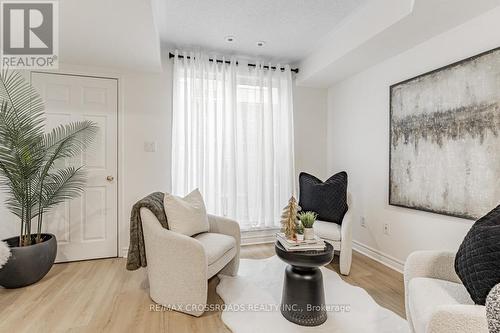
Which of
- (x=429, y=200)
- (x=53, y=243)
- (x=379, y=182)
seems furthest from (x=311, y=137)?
(x=53, y=243)

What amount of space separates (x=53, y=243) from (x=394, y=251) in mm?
3446

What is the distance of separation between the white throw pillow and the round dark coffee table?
2.78ft

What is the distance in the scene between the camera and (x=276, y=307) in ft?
6.50

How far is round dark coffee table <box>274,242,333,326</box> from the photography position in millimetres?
1734

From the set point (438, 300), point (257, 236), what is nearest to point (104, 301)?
point (257, 236)

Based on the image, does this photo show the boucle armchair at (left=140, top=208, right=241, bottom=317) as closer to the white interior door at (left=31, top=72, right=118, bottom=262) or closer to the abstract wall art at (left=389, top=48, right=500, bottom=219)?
the white interior door at (left=31, top=72, right=118, bottom=262)

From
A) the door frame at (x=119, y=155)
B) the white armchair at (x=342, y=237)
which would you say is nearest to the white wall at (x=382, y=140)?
the white armchair at (x=342, y=237)

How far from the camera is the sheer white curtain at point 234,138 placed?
10.6ft

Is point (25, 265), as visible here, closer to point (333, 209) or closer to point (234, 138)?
point (234, 138)

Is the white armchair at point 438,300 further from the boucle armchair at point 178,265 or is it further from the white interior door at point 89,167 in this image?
the white interior door at point 89,167

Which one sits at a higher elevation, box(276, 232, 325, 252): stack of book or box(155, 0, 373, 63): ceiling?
box(155, 0, 373, 63): ceiling

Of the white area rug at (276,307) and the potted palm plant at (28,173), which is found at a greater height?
the potted palm plant at (28,173)

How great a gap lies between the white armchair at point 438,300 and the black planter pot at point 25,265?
293 centimetres

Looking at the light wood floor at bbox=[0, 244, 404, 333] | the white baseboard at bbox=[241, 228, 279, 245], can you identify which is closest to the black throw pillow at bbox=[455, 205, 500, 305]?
the light wood floor at bbox=[0, 244, 404, 333]
